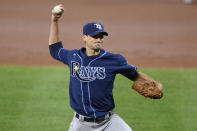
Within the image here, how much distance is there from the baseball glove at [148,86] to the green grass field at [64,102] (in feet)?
7.04

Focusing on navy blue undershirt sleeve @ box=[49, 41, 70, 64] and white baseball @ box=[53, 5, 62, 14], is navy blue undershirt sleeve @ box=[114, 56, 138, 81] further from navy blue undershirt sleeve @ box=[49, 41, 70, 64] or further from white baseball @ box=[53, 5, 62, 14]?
white baseball @ box=[53, 5, 62, 14]

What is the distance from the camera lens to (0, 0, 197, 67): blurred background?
12.5m

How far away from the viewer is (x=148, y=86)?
622 centimetres

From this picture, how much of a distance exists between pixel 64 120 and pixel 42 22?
6.69 meters

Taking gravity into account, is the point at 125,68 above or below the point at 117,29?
above

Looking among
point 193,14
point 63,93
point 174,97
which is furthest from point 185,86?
point 193,14

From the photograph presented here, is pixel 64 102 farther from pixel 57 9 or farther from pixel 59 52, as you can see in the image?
pixel 57 9

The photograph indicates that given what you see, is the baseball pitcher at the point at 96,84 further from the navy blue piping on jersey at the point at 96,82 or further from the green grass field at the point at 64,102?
the green grass field at the point at 64,102

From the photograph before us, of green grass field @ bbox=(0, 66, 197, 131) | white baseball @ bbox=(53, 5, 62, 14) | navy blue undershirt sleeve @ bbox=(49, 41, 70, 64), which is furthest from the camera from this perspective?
green grass field @ bbox=(0, 66, 197, 131)

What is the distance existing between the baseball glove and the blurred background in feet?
18.1

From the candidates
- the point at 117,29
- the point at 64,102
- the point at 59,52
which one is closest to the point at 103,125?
the point at 59,52

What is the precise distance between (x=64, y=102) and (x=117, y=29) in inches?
212

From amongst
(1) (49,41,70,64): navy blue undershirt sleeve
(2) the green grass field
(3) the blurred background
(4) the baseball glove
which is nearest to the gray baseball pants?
(4) the baseball glove

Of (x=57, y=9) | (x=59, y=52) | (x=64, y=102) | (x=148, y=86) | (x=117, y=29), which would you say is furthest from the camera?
(x=117, y=29)
